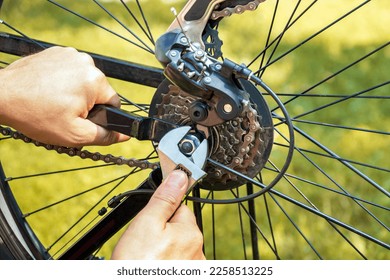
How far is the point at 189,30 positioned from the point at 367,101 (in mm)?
1954

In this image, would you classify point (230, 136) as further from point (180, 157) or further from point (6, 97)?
point (6, 97)

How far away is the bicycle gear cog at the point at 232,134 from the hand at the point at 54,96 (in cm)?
14

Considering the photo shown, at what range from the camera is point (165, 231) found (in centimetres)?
157

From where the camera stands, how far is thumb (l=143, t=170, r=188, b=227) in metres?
1.58

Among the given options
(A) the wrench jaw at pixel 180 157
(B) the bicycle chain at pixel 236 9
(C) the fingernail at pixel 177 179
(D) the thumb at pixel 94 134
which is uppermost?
(B) the bicycle chain at pixel 236 9

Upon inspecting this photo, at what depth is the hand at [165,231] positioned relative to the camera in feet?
5.05

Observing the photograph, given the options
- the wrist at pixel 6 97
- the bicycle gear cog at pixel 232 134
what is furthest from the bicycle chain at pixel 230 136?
the wrist at pixel 6 97

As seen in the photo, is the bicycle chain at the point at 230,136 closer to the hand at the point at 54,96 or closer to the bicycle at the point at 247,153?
the bicycle at the point at 247,153

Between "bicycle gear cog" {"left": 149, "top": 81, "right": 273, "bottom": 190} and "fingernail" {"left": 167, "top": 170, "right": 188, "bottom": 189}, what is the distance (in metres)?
0.16

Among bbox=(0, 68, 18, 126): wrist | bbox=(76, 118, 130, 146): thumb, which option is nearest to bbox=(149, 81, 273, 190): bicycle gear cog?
bbox=(76, 118, 130, 146): thumb

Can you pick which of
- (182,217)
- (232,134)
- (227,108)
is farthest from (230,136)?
(182,217)

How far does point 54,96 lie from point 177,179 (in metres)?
0.31
